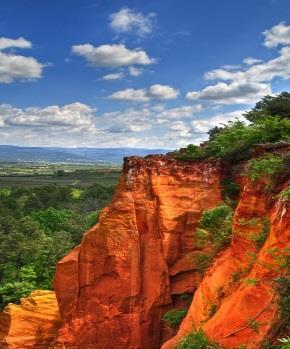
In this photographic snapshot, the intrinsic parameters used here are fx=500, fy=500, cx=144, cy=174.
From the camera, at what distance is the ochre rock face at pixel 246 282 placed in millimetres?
11789

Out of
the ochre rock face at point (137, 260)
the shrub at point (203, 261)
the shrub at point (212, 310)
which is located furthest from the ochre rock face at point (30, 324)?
the shrub at point (212, 310)

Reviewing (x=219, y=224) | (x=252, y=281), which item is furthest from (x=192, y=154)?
(x=252, y=281)

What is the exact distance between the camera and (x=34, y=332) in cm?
2466

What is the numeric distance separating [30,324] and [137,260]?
762 cm

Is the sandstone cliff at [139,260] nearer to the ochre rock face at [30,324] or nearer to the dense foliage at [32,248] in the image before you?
the ochre rock face at [30,324]

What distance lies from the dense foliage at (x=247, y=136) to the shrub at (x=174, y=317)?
7.09 metres

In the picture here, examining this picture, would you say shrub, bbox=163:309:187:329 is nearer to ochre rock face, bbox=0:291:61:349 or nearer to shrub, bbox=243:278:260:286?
ochre rock face, bbox=0:291:61:349

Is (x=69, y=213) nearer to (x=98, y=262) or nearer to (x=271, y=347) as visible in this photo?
(x=98, y=262)

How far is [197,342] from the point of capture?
12172mm

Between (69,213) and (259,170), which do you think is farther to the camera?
(69,213)

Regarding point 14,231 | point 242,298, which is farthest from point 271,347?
point 14,231

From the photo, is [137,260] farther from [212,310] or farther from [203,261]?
[212,310]

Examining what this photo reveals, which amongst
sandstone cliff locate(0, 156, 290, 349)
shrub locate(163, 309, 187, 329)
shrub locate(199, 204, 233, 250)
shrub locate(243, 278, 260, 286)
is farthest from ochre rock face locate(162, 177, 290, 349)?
shrub locate(163, 309, 187, 329)

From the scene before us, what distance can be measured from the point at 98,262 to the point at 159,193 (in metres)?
4.06
